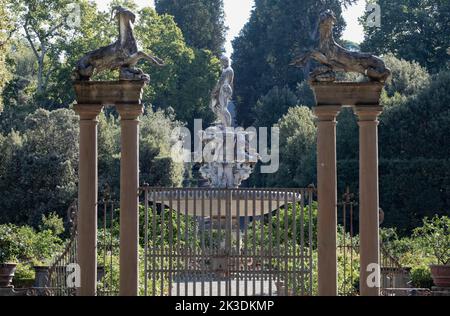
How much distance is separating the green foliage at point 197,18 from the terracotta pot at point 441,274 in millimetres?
54885

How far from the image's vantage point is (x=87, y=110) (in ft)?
62.4

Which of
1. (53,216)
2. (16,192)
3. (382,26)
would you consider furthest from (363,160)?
(382,26)

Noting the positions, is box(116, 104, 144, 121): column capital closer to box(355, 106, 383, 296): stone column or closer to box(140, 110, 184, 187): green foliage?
box(355, 106, 383, 296): stone column

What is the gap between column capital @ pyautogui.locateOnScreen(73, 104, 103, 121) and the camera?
19.0 m

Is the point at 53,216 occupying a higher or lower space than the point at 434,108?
lower

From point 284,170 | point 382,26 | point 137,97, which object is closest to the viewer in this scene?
point 137,97

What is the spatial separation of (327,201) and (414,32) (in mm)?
42085

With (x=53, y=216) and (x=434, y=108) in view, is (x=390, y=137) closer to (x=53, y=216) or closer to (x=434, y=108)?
(x=434, y=108)

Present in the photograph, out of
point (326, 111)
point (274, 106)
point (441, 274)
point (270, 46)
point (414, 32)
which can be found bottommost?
point (441, 274)

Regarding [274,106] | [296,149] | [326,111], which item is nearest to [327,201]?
[326,111]

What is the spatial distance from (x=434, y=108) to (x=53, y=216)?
1716 centimetres

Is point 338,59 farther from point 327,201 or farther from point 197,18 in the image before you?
point 197,18

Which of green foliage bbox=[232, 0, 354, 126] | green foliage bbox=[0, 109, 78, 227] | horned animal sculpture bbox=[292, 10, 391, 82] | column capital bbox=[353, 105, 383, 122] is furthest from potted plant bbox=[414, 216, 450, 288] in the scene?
green foliage bbox=[232, 0, 354, 126]

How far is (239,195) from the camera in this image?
19281 millimetres
